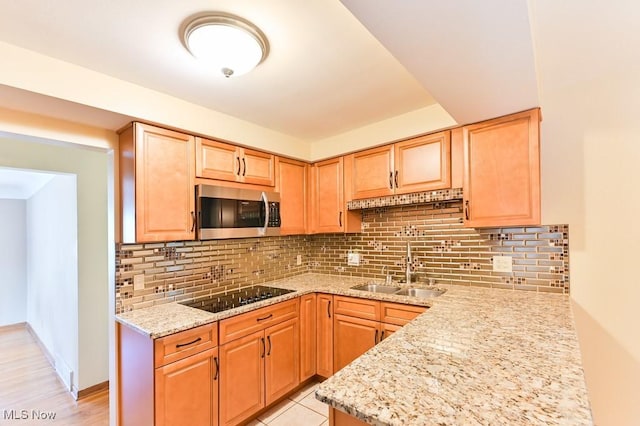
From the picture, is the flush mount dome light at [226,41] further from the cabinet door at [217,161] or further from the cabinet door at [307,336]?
the cabinet door at [307,336]

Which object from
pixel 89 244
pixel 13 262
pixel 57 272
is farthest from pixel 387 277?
pixel 13 262

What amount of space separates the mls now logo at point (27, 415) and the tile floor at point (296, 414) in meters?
1.73

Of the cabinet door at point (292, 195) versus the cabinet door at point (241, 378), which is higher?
the cabinet door at point (292, 195)

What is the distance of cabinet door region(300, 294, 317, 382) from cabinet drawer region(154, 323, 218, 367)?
865mm

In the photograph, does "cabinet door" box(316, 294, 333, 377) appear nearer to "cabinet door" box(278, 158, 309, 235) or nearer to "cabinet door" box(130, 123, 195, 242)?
"cabinet door" box(278, 158, 309, 235)

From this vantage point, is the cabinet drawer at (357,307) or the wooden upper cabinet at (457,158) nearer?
the wooden upper cabinet at (457,158)

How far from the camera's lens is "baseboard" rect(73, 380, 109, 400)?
2.66 metres

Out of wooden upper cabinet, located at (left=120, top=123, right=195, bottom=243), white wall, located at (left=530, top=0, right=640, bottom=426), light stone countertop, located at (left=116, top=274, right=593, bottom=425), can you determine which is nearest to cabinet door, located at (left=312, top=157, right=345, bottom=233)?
wooden upper cabinet, located at (left=120, top=123, right=195, bottom=243)

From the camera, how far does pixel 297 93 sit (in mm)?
2055

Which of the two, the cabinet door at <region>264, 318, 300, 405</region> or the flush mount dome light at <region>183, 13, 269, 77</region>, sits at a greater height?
the flush mount dome light at <region>183, 13, 269, 77</region>

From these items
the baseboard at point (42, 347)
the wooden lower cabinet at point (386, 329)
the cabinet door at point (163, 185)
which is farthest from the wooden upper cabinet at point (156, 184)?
the baseboard at point (42, 347)

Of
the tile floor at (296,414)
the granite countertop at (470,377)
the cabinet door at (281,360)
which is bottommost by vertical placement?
the tile floor at (296,414)

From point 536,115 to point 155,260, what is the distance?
110 inches

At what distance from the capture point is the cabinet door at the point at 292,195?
2904 millimetres
